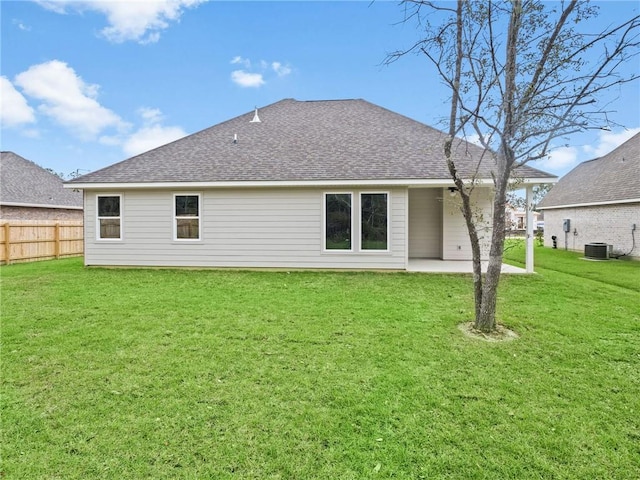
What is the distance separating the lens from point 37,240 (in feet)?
42.5

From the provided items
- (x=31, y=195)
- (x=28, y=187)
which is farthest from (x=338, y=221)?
(x=28, y=187)

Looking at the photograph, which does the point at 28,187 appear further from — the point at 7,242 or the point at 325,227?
the point at 325,227

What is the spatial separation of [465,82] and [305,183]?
5169mm

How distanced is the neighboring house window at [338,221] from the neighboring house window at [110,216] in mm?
6185

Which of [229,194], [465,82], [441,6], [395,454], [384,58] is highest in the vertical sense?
[441,6]

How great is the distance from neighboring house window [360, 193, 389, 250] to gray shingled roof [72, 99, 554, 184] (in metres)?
0.60

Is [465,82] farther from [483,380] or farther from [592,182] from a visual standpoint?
[592,182]

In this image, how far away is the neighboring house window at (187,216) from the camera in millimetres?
10047

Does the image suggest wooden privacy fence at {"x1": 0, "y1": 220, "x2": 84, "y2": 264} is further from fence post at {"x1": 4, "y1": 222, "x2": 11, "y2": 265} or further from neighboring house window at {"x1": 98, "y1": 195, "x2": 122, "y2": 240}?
neighboring house window at {"x1": 98, "y1": 195, "x2": 122, "y2": 240}

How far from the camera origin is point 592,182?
675 inches

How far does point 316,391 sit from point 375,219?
667 centimetres

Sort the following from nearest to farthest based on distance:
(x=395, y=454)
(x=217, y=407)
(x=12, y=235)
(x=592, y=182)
→ (x=395, y=454) → (x=217, y=407) → (x=12, y=235) → (x=592, y=182)

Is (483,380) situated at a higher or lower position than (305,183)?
lower

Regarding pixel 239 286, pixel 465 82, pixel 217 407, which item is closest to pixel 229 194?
pixel 239 286
